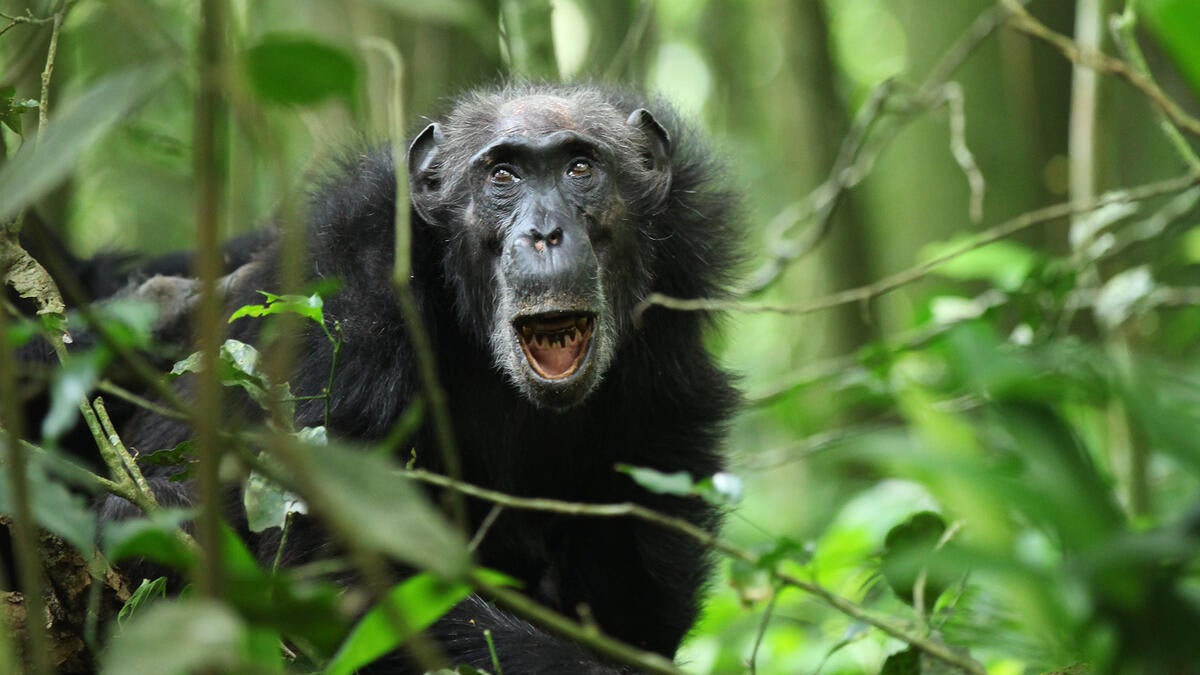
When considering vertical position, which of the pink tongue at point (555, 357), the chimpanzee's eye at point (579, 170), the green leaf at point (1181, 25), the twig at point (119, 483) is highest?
the green leaf at point (1181, 25)

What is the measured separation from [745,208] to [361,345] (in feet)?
6.41

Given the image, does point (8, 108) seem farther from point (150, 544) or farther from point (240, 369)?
point (150, 544)

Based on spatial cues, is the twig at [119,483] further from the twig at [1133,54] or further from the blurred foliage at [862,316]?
the twig at [1133,54]

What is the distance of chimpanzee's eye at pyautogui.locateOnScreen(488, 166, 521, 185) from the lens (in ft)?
14.8

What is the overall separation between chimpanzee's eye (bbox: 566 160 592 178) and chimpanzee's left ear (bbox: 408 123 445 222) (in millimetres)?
561

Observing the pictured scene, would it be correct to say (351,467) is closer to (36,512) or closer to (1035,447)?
(36,512)

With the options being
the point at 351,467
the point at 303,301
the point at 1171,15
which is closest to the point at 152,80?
the point at 351,467

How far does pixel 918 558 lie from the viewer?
6.08 ft

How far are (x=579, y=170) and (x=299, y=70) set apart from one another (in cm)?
280

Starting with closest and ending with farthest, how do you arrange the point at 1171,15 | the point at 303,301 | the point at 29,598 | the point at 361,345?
the point at 29,598 < the point at 1171,15 < the point at 303,301 < the point at 361,345

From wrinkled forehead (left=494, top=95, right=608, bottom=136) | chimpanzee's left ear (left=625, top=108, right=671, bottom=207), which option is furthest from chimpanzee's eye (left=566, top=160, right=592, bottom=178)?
chimpanzee's left ear (left=625, top=108, right=671, bottom=207)

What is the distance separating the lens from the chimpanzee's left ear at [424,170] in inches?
186

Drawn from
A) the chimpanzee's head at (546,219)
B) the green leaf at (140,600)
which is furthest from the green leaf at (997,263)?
the green leaf at (140,600)

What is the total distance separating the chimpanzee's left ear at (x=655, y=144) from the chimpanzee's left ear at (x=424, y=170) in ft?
2.57
